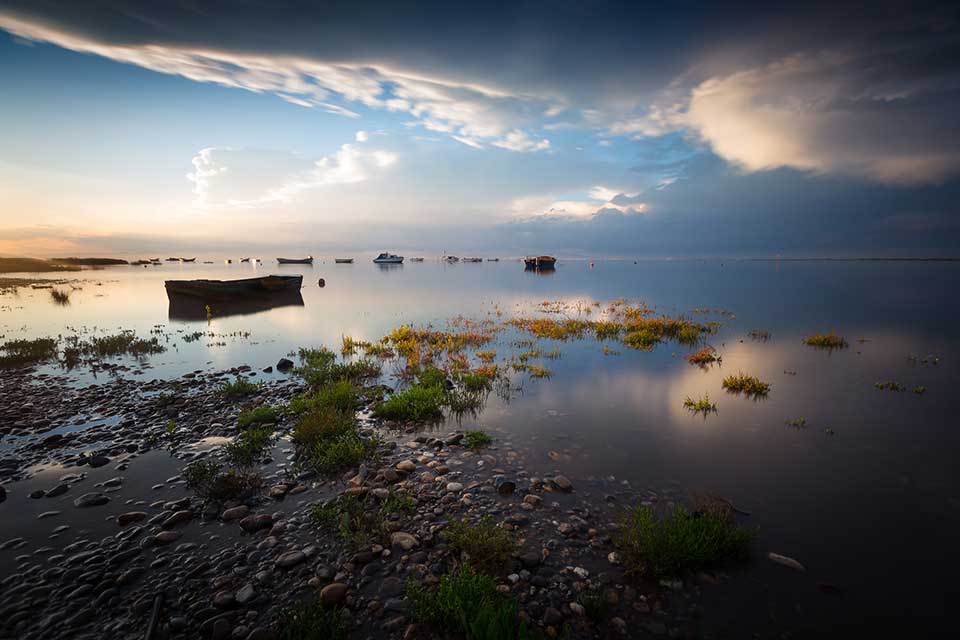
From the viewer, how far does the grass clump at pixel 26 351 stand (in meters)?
18.3

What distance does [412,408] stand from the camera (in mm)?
12203

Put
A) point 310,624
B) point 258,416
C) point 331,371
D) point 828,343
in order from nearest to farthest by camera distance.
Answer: point 310,624, point 258,416, point 331,371, point 828,343

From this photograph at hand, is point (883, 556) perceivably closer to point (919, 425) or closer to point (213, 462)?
point (919, 425)

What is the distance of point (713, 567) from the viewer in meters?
6.12

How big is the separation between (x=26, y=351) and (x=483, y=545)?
28.5 meters

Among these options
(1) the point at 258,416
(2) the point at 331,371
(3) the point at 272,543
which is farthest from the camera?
(2) the point at 331,371

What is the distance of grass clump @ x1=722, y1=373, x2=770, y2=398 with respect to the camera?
15094 mm

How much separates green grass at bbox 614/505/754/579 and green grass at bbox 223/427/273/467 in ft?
28.5

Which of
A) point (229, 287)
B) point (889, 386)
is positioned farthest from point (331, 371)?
point (229, 287)

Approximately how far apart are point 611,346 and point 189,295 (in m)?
41.5

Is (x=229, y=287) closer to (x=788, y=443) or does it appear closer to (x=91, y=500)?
(x=91, y=500)

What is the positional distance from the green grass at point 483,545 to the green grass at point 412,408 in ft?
18.9

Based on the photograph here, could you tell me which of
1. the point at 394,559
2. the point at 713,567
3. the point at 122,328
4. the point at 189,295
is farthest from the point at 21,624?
the point at 189,295

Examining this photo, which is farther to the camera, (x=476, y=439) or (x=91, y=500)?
(x=476, y=439)
